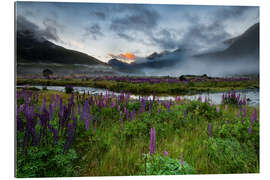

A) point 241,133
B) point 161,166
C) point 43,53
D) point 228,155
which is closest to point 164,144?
point 161,166

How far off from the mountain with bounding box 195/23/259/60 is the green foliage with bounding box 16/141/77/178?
8.37 ft

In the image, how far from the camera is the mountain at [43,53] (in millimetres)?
3088

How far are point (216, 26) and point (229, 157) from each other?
6.61 ft

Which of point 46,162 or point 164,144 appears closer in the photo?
point 46,162

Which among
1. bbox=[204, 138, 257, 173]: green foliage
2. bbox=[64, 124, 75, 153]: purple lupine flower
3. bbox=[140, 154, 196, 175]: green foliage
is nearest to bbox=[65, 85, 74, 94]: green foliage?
bbox=[64, 124, 75, 153]: purple lupine flower

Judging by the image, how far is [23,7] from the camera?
3.10 meters

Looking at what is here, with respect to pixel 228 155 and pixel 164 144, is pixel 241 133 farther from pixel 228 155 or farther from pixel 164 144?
pixel 164 144

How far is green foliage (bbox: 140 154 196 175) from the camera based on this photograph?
99.3 inches

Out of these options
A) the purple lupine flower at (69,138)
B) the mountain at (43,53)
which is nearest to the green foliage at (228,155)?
the purple lupine flower at (69,138)

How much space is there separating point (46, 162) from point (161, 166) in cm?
133

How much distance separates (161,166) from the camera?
2.54 meters

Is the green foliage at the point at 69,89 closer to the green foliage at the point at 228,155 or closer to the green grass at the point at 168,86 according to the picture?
the green grass at the point at 168,86

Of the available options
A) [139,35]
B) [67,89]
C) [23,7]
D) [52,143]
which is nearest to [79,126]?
[52,143]

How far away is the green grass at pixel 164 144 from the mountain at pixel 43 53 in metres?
0.60
